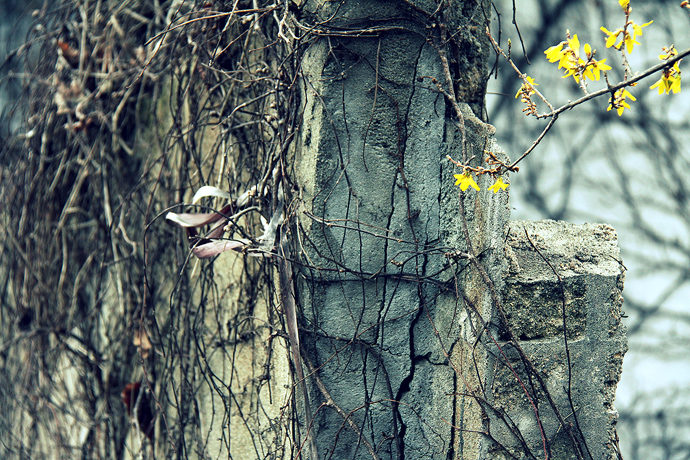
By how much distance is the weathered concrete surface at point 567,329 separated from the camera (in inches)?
45.2

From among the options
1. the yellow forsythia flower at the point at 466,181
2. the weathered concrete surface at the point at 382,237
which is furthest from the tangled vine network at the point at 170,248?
the yellow forsythia flower at the point at 466,181

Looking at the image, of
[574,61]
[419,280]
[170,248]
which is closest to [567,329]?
[419,280]

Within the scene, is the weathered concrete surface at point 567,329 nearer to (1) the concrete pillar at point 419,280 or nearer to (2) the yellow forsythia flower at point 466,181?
(1) the concrete pillar at point 419,280

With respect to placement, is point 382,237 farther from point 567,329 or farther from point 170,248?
point 170,248

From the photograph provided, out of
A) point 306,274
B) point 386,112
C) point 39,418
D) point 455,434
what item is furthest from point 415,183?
point 39,418

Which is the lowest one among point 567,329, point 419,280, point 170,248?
point 567,329

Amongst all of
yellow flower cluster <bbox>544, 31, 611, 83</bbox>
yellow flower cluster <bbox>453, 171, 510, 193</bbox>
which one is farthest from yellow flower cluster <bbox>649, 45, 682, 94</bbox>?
yellow flower cluster <bbox>453, 171, 510, 193</bbox>

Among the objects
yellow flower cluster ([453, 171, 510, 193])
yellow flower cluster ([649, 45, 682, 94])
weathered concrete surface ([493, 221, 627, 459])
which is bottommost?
weathered concrete surface ([493, 221, 627, 459])

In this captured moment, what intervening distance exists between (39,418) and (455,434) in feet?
6.18

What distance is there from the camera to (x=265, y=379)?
1363mm

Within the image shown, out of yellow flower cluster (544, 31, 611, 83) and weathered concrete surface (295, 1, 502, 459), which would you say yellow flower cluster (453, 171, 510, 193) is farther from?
yellow flower cluster (544, 31, 611, 83)

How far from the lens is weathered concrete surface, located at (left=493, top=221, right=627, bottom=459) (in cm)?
115

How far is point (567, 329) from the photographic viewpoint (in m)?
1.18

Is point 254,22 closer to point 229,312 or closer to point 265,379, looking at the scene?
point 229,312
